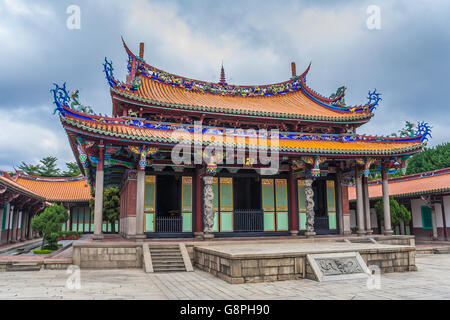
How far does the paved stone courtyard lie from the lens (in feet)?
25.0

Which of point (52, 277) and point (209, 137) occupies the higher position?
point (209, 137)

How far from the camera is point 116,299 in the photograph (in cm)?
729

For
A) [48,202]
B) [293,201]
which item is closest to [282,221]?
[293,201]

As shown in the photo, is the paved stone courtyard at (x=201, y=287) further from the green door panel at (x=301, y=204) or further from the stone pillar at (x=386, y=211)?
the green door panel at (x=301, y=204)

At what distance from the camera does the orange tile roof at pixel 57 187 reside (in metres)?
32.8

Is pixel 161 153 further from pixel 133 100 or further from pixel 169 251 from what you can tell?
pixel 169 251

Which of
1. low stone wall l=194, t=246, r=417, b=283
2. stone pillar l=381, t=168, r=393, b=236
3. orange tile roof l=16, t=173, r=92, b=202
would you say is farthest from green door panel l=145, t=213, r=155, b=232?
orange tile roof l=16, t=173, r=92, b=202

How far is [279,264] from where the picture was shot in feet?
31.7

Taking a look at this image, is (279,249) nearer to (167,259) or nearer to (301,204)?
(167,259)

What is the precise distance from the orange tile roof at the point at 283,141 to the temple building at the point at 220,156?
0.05 metres

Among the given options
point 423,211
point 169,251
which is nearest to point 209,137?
point 169,251

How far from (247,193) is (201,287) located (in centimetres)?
1004

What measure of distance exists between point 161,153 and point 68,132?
Answer: 4.06 metres
